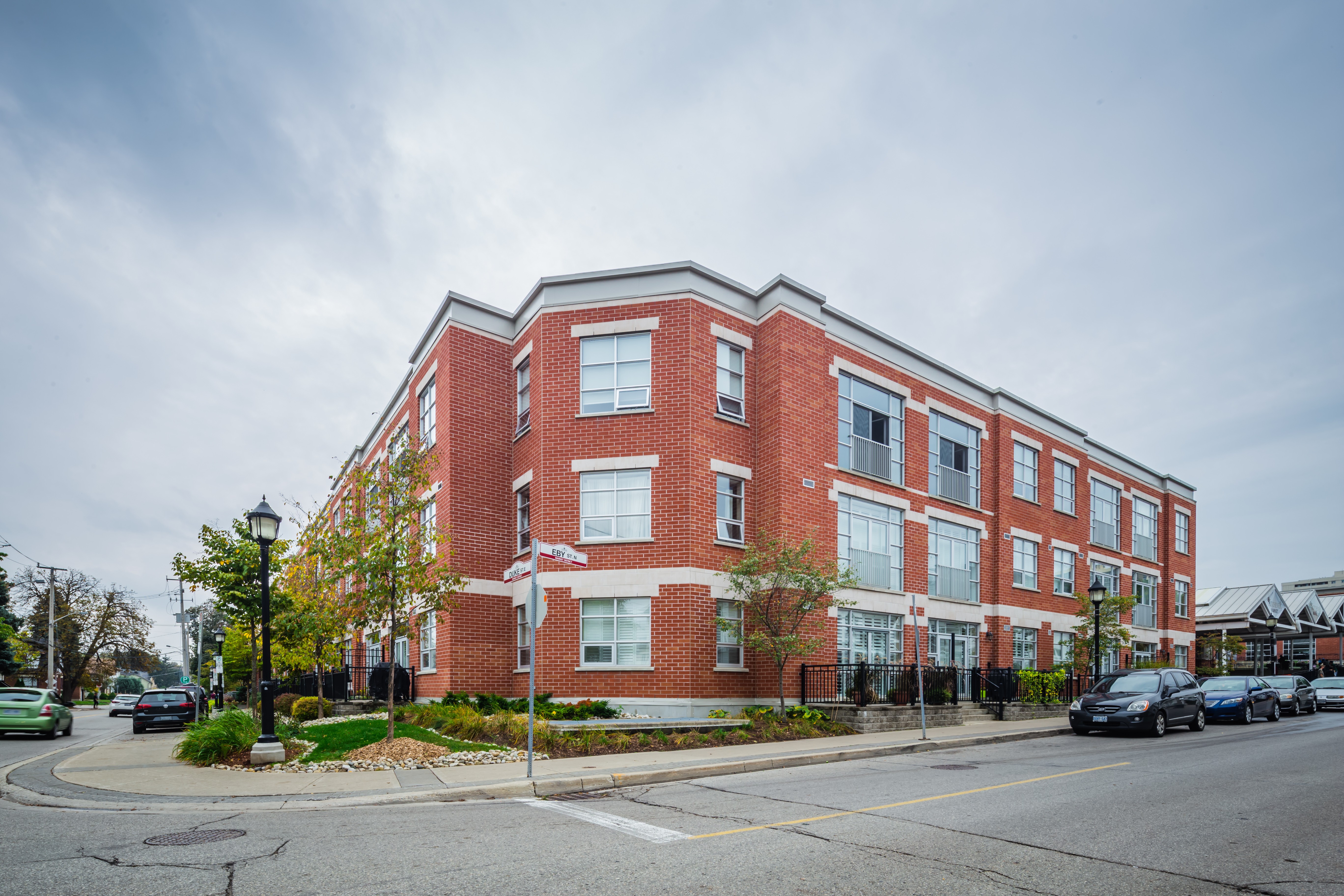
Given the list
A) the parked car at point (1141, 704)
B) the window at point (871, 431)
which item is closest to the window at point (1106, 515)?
the window at point (871, 431)

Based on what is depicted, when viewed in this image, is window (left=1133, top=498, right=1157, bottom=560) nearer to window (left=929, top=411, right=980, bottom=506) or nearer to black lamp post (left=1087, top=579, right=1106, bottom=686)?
window (left=929, top=411, right=980, bottom=506)

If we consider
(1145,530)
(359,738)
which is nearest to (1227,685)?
(1145,530)

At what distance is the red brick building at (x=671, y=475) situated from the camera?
22.1 meters

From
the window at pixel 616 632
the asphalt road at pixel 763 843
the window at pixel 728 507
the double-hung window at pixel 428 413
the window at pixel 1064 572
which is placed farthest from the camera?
the window at pixel 1064 572

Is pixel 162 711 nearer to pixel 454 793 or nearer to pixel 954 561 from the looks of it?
pixel 454 793

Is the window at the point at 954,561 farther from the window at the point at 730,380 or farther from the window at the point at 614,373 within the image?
the window at the point at 614,373

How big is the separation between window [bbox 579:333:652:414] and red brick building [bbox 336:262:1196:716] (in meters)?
0.05

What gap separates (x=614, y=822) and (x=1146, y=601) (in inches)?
1549

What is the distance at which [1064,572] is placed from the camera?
3512 cm

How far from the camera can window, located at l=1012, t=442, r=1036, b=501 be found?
3291 centimetres

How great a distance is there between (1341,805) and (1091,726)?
420 inches

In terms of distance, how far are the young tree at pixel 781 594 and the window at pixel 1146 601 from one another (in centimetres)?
2463

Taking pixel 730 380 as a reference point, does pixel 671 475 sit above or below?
below

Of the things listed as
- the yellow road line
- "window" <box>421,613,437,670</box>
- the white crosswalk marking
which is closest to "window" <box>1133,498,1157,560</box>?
the yellow road line
